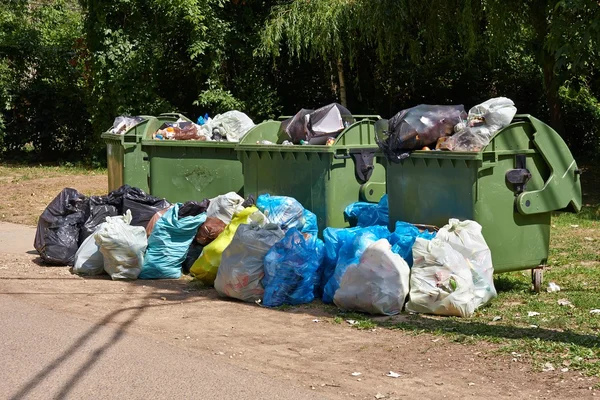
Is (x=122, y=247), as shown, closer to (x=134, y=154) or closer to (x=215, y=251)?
(x=215, y=251)

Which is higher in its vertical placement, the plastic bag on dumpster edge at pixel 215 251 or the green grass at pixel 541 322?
the plastic bag on dumpster edge at pixel 215 251

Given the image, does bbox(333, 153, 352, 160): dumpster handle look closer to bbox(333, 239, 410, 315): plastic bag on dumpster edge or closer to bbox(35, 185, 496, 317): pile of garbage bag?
bbox(35, 185, 496, 317): pile of garbage bag

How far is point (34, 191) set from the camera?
53.6ft

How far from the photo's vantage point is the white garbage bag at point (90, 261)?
9047 mm

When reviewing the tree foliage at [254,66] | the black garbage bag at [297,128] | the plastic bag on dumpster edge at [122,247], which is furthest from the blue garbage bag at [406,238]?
the tree foliage at [254,66]

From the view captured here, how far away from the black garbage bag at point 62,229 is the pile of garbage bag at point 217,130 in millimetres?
1649

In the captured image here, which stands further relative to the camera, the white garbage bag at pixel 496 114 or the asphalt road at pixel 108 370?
the white garbage bag at pixel 496 114

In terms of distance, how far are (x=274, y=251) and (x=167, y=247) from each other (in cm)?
167

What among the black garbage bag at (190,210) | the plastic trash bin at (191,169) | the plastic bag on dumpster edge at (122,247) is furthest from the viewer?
the plastic trash bin at (191,169)

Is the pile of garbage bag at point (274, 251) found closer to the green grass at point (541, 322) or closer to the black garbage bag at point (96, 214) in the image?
the black garbage bag at point (96, 214)

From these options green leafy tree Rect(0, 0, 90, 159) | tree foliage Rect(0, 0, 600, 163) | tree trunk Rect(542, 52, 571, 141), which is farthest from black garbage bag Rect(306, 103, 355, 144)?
green leafy tree Rect(0, 0, 90, 159)

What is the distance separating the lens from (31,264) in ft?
31.8

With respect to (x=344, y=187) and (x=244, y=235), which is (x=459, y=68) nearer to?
(x=344, y=187)

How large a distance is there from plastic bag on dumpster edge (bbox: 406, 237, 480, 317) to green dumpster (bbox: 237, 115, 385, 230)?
175 centimetres
